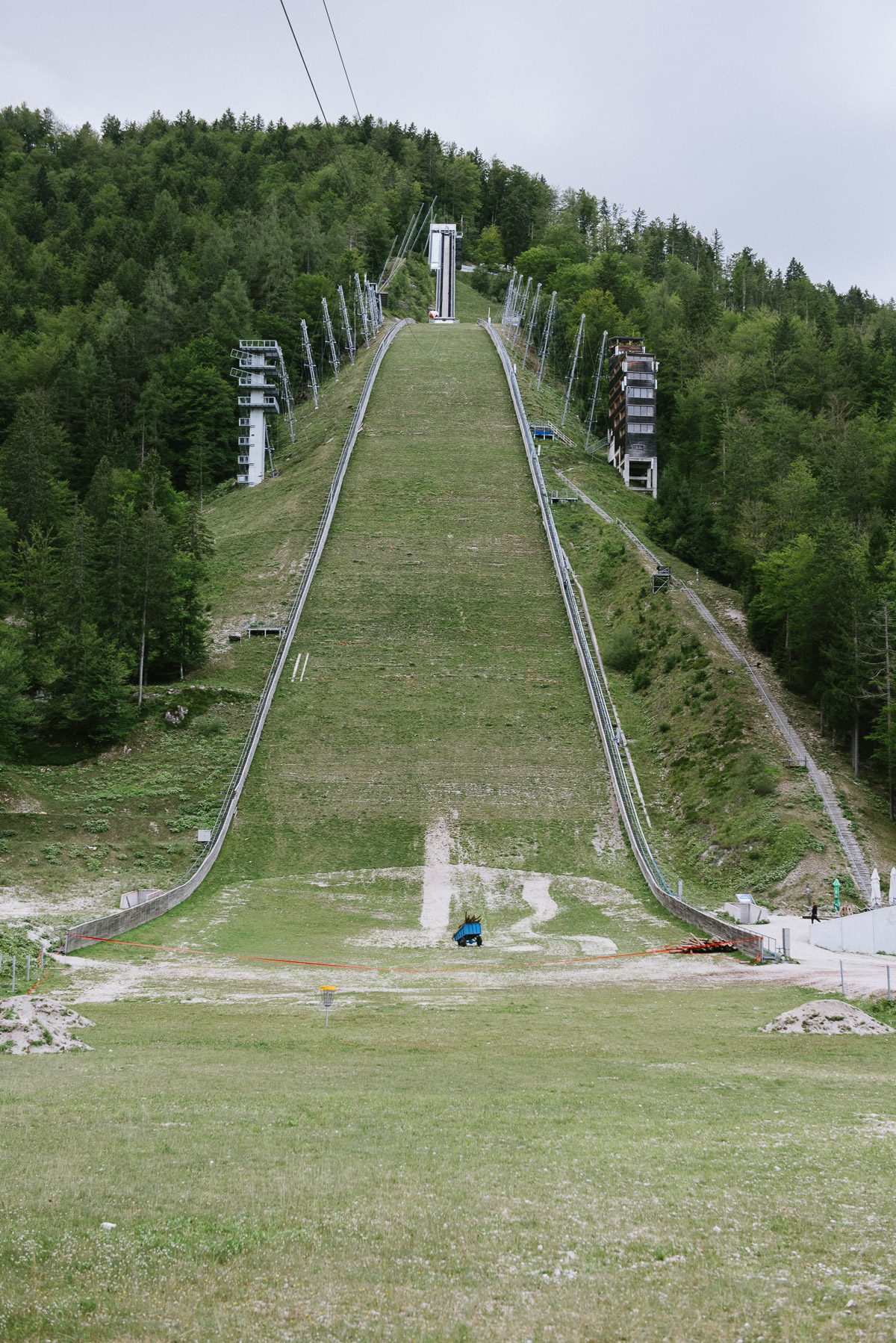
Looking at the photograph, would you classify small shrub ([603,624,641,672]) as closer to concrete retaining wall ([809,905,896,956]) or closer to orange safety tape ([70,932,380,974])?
concrete retaining wall ([809,905,896,956])

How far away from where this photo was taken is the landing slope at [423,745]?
2953 cm

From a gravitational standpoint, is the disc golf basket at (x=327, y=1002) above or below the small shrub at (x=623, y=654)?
below

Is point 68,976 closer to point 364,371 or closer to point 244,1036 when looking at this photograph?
point 244,1036

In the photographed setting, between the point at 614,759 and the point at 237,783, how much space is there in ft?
39.8

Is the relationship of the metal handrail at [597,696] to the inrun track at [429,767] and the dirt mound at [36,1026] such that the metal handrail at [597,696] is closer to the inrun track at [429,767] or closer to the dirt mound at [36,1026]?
the inrun track at [429,767]

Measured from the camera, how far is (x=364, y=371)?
3378 inches

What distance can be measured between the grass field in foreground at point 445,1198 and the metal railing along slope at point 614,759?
12221 millimetres

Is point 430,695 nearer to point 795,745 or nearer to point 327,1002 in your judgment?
point 795,745

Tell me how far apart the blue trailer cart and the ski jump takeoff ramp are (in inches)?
24.1

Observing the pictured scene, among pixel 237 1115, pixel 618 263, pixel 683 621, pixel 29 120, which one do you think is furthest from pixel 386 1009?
pixel 29 120

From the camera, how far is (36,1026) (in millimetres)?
13188

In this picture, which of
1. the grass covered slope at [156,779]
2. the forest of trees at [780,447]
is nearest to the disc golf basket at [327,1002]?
the grass covered slope at [156,779]

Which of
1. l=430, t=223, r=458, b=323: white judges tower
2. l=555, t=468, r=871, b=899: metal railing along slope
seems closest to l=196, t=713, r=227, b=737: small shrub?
l=555, t=468, r=871, b=899: metal railing along slope

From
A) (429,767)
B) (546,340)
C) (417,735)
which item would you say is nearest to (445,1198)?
(429,767)
